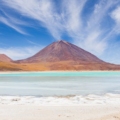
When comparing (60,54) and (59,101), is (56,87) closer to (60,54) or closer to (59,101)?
(59,101)

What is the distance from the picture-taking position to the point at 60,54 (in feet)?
549

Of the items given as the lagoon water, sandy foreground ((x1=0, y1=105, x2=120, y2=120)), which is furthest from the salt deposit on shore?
the lagoon water

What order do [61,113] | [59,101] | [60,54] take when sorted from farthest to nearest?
[60,54], [59,101], [61,113]

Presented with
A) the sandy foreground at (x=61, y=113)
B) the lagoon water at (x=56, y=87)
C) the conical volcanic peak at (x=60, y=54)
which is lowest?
the sandy foreground at (x=61, y=113)

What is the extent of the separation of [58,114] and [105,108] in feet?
4.77

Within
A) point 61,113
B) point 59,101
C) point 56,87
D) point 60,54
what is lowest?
point 61,113

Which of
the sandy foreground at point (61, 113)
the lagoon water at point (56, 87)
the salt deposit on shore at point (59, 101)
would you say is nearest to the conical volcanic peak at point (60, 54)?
the lagoon water at point (56, 87)

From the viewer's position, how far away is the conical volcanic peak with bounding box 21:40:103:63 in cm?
15788

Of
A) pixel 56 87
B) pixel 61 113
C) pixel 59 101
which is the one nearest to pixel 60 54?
pixel 56 87

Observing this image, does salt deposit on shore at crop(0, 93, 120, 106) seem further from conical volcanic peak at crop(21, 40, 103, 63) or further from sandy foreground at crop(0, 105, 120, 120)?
conical volcanic peak at crop(21, 40, 103, 63)

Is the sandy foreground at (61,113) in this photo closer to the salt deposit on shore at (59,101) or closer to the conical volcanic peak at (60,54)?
the salt deposit on shore at (59,101)

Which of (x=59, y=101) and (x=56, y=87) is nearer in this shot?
(x=59, y=101)

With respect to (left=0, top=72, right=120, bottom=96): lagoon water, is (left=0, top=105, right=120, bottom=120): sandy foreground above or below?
below

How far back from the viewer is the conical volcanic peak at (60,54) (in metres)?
158
